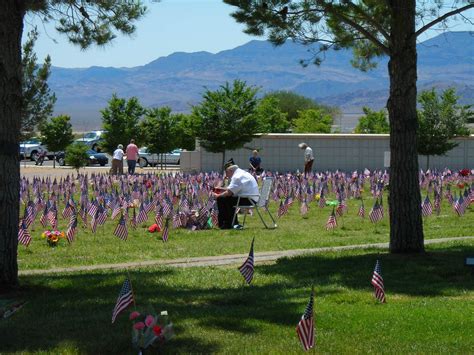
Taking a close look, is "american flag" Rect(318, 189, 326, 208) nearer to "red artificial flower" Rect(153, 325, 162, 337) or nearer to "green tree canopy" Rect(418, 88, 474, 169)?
"green tree canopy" Rect(418, 88, 474, 169)

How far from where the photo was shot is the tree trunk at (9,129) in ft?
30.3

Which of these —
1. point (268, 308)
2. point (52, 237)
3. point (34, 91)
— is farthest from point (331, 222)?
point (34, 91)

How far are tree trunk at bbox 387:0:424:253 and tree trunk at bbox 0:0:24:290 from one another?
4.73 m

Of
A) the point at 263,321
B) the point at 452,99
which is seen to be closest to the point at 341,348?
the point at 263,321

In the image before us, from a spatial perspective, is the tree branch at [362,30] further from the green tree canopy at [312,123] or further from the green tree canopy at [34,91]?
the green tree canopy at [312,123]

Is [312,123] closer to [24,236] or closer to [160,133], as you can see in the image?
[160,133]

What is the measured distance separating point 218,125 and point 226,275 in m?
21.9

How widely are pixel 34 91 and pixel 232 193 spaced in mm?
13863

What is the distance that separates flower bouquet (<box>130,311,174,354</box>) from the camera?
6.35 metres

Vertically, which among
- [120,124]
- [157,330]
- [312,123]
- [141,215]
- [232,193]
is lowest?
[141,215]

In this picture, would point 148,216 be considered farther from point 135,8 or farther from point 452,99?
point 452,99

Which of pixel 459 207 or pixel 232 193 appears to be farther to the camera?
pixel 459 207

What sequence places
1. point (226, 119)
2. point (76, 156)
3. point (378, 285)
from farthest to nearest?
point (226, 119)
point (76, 156)
point (378, 285)

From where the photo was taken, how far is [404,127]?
11.6m
